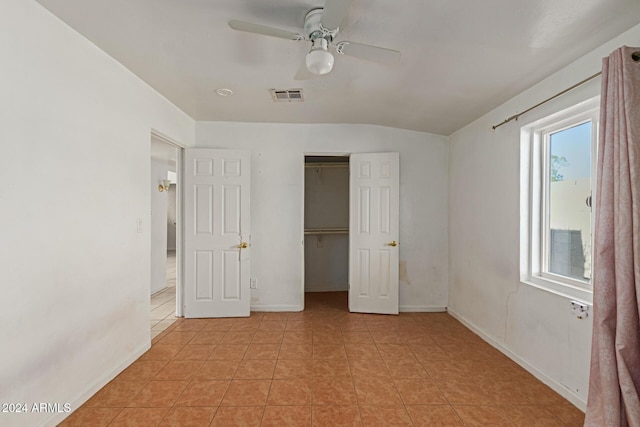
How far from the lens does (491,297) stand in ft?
9.96

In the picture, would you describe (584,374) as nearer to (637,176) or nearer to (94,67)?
(637,176)

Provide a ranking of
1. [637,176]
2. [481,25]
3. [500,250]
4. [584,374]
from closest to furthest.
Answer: [637,176]
[481,25]
[584,374]
[500,250]

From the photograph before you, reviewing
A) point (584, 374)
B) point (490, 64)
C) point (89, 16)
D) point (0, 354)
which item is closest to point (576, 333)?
point (584, 374)

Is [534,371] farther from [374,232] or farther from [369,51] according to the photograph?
[369,51]

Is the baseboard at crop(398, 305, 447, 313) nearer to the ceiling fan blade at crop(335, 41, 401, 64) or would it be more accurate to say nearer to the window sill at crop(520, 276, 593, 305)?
the window sill at crop(520, 276, 593, 305)

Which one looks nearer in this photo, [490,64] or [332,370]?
[490,64]

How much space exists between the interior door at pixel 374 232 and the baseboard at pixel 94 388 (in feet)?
7.81

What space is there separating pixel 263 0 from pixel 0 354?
2226mm

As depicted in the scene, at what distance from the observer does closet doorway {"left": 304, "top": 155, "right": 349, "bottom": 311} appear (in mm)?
5141

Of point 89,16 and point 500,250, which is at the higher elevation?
point 89,16

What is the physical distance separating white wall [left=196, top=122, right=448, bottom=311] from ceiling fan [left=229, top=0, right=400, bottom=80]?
2184 mm

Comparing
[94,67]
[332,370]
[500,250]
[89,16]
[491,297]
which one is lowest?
[332,370]

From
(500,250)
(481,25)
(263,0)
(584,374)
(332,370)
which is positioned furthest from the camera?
(500,250)

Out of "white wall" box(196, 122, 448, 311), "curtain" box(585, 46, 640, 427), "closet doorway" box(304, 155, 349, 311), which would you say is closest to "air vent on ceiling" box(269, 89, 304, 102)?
"white wall" box(196, 122, 448, 311)
